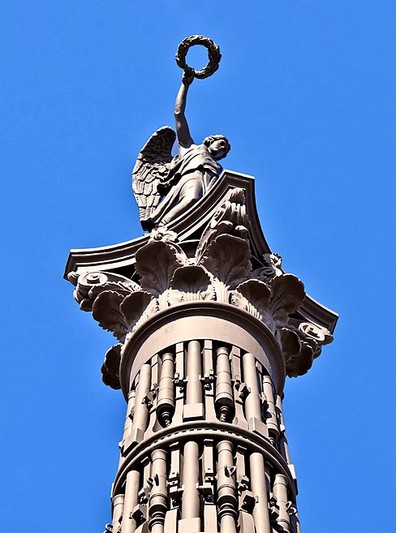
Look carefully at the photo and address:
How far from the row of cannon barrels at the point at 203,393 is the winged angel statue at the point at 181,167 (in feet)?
19.4

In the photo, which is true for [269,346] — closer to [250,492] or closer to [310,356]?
[310,356]

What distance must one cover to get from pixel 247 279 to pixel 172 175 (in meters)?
6.39

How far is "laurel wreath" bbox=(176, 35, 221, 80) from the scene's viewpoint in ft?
90.6

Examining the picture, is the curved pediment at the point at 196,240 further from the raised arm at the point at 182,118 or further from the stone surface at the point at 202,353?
the raised arm at the point at 182,118

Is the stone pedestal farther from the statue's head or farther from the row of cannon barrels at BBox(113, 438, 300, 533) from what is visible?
the statue's head

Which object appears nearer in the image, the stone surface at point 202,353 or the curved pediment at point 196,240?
A: the stone surface at point 202,353

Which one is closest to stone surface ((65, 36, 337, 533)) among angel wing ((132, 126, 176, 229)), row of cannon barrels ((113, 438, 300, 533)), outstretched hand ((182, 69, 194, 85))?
row of cannon barrels ((113, 438, 300, 533))

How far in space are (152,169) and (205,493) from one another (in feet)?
45.5

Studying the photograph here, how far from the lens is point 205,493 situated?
1711cm

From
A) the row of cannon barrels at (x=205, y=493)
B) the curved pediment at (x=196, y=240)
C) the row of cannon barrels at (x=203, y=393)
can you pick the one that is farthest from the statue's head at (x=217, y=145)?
the row of cannon barrels at (x=205, y=493)

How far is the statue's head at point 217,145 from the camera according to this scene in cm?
2839

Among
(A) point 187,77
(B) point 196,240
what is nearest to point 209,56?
(A) point 187,77

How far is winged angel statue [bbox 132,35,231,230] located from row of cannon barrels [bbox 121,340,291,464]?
5.90 metres

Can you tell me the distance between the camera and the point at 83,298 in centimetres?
2348
